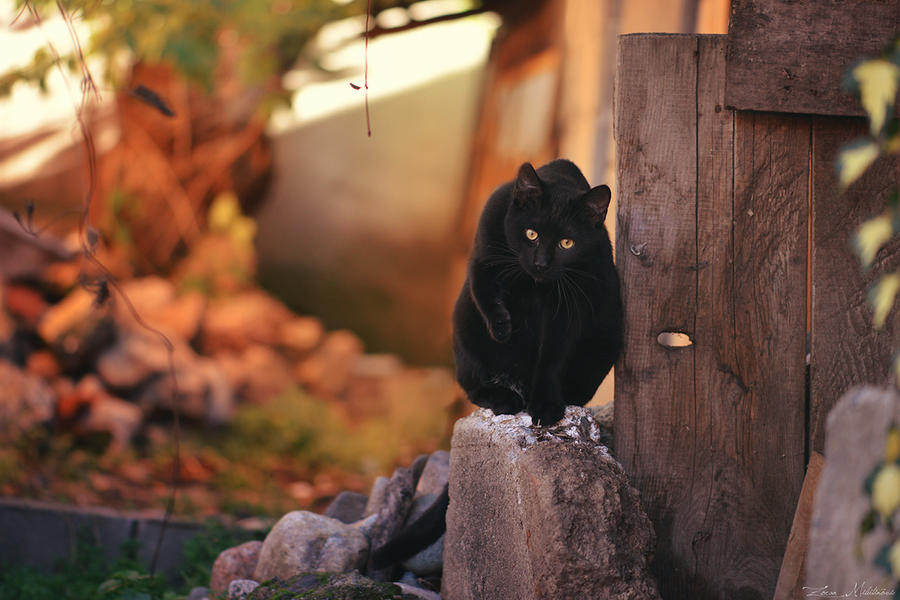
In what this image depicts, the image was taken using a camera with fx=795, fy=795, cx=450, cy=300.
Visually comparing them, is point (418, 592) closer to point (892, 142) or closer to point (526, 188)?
point (526, 188)

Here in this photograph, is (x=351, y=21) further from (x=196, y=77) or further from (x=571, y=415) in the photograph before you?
(x=571, y=415)

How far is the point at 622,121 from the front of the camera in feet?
8.00

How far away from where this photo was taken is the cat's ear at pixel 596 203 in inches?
96.4

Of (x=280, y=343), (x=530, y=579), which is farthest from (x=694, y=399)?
(x=280, y=343)

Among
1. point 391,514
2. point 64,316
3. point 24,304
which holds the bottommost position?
point 391,514

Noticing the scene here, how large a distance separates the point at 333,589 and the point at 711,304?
4.62 feet

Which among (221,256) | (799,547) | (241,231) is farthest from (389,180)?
(799,547)

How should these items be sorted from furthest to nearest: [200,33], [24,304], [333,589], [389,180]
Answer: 1. [389,180]
2. [24,304]
3. [200,33]
4. [333,589]

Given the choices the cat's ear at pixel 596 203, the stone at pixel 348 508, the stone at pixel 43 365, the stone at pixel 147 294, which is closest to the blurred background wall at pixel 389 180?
the stone at pixel 147 294

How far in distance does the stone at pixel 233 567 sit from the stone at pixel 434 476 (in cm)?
69

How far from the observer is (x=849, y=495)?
1.38 m

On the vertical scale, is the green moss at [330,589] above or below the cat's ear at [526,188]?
below

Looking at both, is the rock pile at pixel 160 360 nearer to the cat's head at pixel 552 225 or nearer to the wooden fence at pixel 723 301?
the cat's head at pixel 552 225

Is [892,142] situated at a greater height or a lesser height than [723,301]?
lesser
